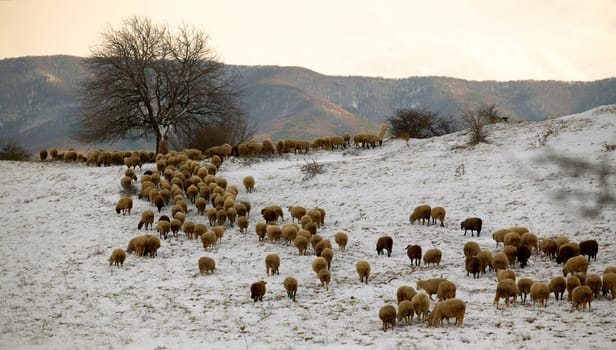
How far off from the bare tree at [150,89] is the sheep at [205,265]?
910 inches

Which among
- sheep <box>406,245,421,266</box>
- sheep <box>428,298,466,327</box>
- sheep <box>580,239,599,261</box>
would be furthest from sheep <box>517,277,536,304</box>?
sheep <box>406,245,421,266</box>

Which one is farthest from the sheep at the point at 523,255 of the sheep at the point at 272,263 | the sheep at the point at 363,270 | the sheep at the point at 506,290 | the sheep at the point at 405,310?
the sheep at the point at 272,263

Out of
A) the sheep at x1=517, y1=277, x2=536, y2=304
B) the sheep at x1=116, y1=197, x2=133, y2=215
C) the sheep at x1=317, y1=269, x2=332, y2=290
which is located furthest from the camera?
the sheep at x1=116, y1=197, x2=133, y2=215

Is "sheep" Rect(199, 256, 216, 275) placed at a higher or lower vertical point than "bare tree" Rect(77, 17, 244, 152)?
lower

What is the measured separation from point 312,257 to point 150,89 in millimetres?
24776

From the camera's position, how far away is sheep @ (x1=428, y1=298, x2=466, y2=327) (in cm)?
1138

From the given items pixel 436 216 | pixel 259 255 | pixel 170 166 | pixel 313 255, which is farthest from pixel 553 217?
pixel 170 166

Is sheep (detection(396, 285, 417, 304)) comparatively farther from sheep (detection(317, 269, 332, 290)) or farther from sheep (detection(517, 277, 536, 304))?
sheep (detection(317, 269, 332, 290))

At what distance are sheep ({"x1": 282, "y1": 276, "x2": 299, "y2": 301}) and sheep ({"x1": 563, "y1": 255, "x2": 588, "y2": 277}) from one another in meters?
7.01

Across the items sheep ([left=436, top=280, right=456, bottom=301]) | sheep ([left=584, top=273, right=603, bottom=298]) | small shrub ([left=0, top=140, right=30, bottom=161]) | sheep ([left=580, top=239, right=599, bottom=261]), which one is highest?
small shrub ([left=0, top=140, right=30, bottom=161])

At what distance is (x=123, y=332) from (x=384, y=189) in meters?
16.0

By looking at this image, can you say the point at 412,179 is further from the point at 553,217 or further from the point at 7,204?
the point at 7,204

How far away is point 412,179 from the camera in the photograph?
26.9 metres

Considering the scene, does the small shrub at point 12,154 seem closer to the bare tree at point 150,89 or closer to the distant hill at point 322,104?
the bare tree at point 150,89
